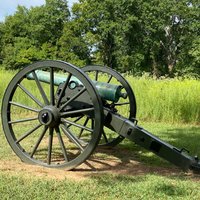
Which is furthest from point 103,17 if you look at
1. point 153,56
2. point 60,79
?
point 60,79

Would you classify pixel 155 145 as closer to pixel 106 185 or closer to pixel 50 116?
pixel 106 185

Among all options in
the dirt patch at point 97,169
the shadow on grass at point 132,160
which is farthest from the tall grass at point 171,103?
the dirt patch at point 97,169

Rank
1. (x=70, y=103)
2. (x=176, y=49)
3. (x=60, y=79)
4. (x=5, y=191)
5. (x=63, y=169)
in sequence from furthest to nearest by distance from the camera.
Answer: (x=176, y=49) < (x=60, y=79) < (x=70, y=103) < (x=63, y=169) < (x=5, y=191)

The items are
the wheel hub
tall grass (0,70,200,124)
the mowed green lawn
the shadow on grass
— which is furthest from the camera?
tall grass (0,70,200,124)

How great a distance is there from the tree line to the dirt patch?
113ft

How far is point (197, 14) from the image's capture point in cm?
4153

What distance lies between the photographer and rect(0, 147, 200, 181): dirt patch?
5309 mm

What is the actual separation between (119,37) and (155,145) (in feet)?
128

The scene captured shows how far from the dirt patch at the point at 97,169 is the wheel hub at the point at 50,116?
23.1 inches

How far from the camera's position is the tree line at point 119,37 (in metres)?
42.7

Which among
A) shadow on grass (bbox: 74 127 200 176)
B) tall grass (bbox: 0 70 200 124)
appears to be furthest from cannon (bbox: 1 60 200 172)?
tall grass (bbox: 0 70 200 124)

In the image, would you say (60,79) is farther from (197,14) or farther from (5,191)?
(197,14)

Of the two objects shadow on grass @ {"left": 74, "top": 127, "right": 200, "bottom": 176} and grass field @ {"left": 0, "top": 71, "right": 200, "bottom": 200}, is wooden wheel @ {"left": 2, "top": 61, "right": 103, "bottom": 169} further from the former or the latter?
shadow on grass @ {"left": 74, "top": 127, "right": 200, "bottom": 176}

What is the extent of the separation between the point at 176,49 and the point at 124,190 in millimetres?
41571
